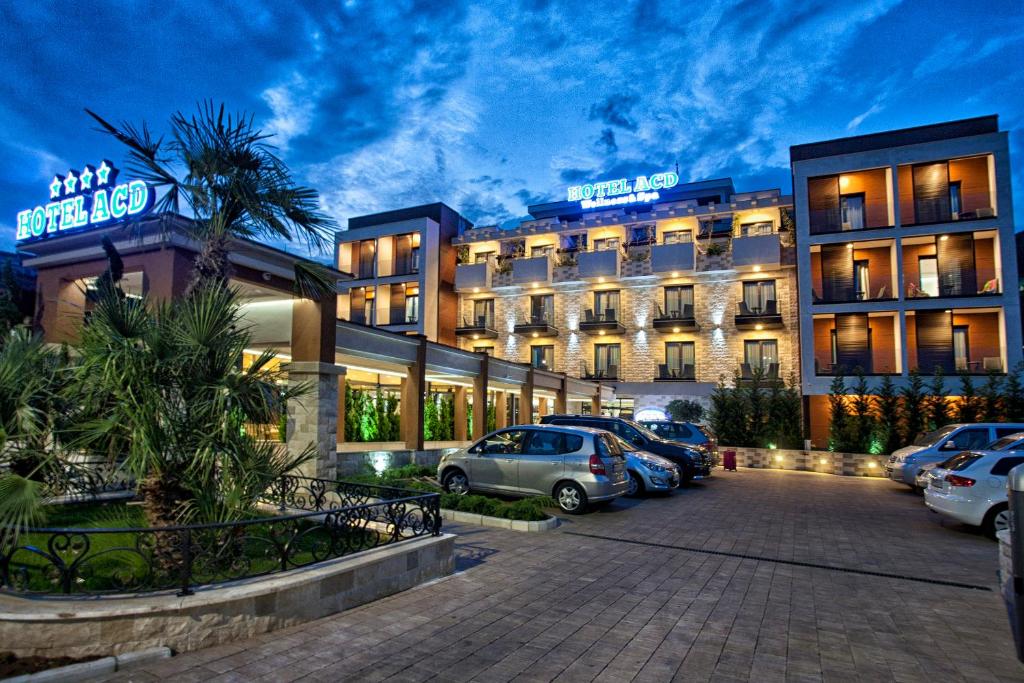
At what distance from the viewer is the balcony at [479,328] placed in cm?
3959

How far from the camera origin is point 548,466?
1152 centimetres

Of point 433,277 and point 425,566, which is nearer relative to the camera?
point 425,566

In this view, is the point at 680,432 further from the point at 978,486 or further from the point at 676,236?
the point at 676,236

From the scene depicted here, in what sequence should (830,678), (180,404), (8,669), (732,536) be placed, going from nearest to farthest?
(8,669) → (830,678) → (180,404) → (732,536)

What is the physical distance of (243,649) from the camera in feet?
15.1

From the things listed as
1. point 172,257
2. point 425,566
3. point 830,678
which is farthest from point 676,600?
point 172,257

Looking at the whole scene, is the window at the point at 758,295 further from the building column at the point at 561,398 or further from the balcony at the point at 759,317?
the building column at the point at 561,398

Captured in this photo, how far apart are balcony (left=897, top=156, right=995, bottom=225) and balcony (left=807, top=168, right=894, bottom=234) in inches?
34.1

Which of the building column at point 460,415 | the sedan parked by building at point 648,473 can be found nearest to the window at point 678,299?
the building column at point 460,415

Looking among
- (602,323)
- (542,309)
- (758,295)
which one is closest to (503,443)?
(602,323)

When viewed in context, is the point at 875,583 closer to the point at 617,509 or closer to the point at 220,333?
the point at 617,509

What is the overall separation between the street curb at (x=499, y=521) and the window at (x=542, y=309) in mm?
28686

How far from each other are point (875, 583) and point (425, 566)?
5354mm

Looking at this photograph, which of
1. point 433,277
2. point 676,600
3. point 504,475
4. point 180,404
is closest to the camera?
point 180,404
